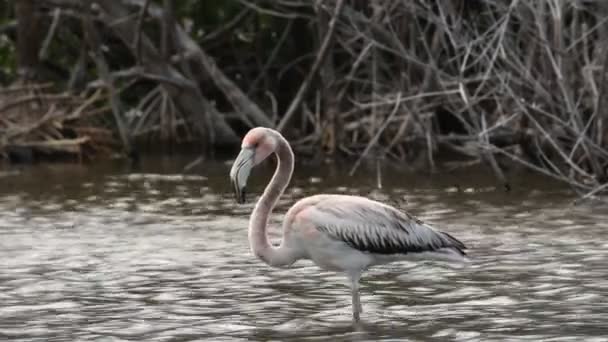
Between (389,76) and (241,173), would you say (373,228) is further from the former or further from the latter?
(389,76)

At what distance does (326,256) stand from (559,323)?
130cm

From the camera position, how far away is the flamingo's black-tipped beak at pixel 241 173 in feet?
25.3

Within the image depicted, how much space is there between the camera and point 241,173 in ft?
25.5

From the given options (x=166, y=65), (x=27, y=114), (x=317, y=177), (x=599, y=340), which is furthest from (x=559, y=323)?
(x=27, y=114)

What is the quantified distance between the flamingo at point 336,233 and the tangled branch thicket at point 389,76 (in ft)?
14.0

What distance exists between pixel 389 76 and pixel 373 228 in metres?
12.5

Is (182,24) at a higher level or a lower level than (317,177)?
higher

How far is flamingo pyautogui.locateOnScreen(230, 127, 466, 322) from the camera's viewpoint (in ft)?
25.4

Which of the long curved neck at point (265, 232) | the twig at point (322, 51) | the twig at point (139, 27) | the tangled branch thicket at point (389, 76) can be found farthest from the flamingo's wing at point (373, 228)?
the twig at point (139, 27)

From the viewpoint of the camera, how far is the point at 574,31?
13.7 metres

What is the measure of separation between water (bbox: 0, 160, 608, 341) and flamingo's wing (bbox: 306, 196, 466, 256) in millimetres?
371

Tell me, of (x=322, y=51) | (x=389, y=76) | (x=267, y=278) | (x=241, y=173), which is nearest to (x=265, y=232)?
(x=241, y=173)

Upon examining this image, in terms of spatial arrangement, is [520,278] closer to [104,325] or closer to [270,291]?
[270,291]

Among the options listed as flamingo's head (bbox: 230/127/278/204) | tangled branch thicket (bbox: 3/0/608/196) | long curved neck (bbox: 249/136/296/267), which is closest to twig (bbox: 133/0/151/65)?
tangled branch thicket (bbox: 3/0/608/196)
